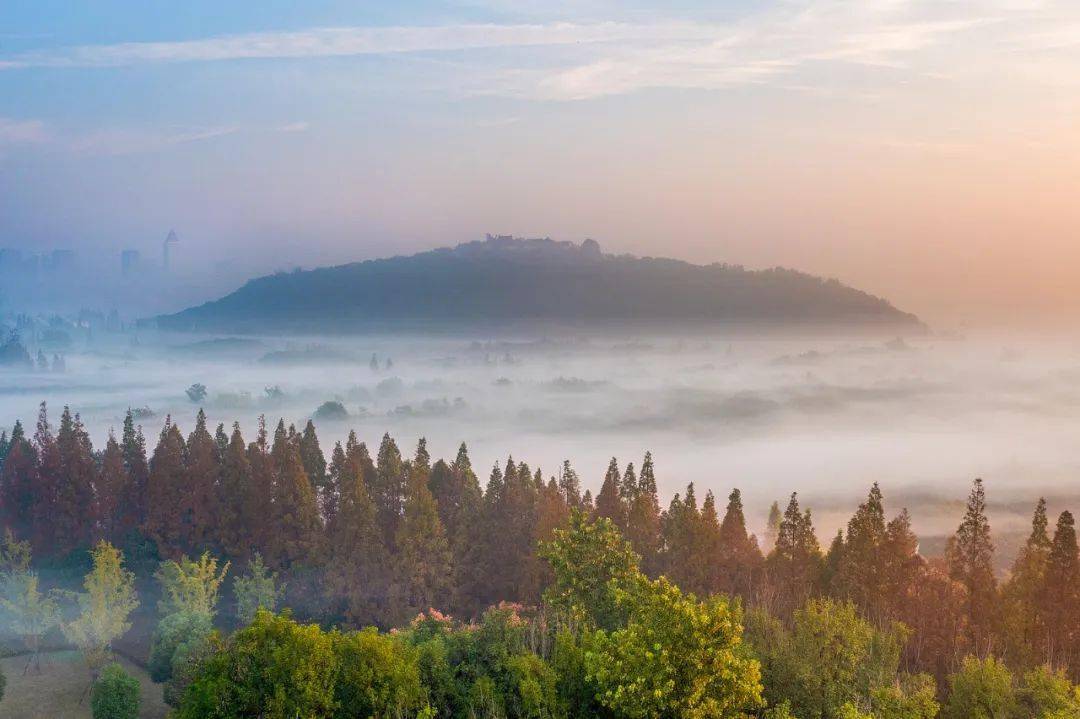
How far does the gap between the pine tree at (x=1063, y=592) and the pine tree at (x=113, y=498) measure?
7516cm

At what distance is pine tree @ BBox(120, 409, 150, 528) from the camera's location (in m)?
78.3

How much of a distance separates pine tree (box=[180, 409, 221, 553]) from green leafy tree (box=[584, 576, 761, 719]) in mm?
57406

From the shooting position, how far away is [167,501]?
76625 millimetres

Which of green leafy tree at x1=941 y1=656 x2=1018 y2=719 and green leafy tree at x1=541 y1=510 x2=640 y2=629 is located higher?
green leafy tree at x1=541 y1=510 x2=640 y2=629

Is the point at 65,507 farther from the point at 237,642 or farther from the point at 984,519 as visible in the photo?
the point at 984,519

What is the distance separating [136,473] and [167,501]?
602 centimetres

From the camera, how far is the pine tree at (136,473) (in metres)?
78.3

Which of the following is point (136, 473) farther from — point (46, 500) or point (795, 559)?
point (795, 559)

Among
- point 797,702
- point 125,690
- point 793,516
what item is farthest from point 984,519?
point 125,690

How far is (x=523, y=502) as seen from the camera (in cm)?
7212

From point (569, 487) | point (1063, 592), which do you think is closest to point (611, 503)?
point (569, 487)

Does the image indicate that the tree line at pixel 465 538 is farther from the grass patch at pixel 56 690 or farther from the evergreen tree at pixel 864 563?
the grass patch at pixel 56 690

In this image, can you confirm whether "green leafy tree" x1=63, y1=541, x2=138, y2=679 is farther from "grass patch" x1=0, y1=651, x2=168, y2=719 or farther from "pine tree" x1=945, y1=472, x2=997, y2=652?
"pine tree" x1=945, y1=472, x2=997, y2=652

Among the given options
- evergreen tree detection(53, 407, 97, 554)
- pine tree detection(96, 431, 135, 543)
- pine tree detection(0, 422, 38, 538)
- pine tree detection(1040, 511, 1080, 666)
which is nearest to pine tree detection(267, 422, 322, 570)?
pine tree detection(96, 431, 135, 543)
